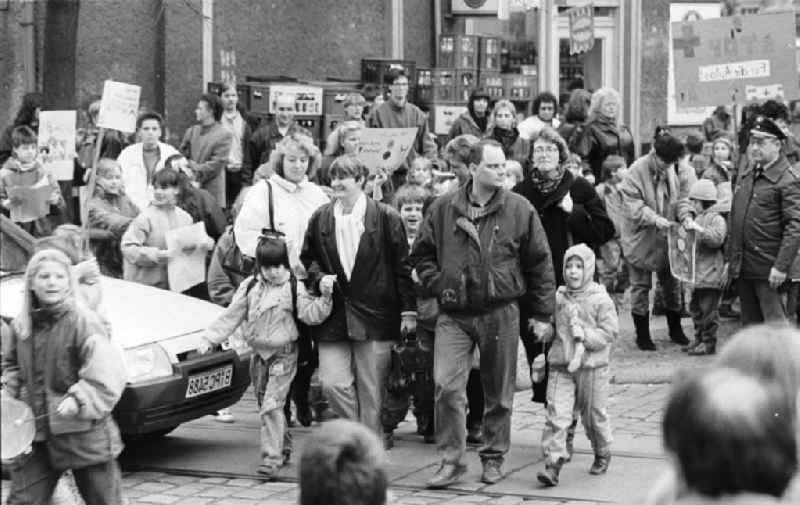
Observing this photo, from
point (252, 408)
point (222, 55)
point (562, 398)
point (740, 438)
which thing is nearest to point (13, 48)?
point (222, 55)

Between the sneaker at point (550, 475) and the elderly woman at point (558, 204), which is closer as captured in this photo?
the sneaker at point (550, 475)

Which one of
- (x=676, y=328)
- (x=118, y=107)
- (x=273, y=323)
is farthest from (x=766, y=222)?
(x=118, y=107)

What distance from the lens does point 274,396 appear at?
30.6ft

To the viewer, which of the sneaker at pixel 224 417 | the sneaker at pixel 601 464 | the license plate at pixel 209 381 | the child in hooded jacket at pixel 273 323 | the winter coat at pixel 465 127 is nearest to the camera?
the sneaker at pixel 601 464

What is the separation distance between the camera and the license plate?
9.48 metres

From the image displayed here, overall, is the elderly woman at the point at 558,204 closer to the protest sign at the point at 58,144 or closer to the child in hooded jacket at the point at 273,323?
the child in hooded jacket at the point at 273,323

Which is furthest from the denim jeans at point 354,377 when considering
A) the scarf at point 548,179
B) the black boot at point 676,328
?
the black boot at point 676,328

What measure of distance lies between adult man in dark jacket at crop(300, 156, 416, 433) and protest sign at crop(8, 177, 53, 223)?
14.3ft

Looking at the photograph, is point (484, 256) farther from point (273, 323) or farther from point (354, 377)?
point (273, 323)

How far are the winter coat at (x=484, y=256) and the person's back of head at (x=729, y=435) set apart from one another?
581cm

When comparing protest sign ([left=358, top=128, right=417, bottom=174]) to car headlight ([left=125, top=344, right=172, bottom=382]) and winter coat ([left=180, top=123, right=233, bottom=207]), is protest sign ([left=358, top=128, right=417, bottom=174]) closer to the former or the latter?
winter coat ([left=180, top=123, right=233, bottom=207])

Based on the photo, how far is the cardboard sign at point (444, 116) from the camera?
19.5 metres

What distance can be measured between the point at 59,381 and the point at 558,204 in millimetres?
3918

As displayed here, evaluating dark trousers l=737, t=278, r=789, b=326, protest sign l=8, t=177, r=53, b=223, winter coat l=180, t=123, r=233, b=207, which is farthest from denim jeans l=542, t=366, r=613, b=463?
winter coat l=180, t=123, r=233, b=207
